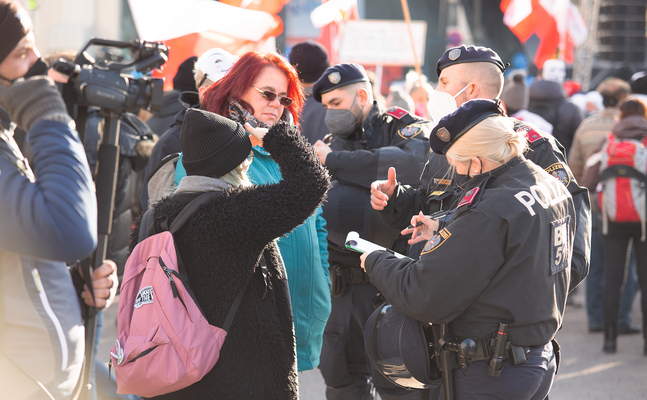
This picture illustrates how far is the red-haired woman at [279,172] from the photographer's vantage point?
2377 mm

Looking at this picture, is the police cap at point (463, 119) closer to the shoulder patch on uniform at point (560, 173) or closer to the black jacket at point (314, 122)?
the shoulder patch on uniform at point (560, 173)

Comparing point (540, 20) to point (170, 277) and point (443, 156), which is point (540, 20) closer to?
point (443, 156)

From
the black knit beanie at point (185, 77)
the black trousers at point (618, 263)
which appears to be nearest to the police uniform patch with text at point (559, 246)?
the black knit beanie at point (185, 77)

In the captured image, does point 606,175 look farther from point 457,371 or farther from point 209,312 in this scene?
point 209,312

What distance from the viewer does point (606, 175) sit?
16.6 feet

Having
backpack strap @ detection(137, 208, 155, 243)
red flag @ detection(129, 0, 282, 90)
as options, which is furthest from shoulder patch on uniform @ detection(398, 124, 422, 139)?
red flag @ detection(129, 0, 282, 90)

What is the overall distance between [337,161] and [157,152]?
921mm

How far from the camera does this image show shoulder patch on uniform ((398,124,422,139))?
3.27 metres

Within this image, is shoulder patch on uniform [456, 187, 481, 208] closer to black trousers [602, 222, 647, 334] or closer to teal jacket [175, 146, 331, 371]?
teal jacket [175, 146, 331, 371]

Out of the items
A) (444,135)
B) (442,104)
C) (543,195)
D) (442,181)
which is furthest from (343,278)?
(543,195)

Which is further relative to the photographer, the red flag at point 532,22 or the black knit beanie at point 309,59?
the red flag at point 532,22

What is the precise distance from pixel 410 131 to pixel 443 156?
1.77 feet

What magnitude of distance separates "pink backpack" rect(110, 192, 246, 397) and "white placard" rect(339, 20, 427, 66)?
6.58m

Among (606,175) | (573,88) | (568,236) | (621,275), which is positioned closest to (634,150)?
(606,175)
